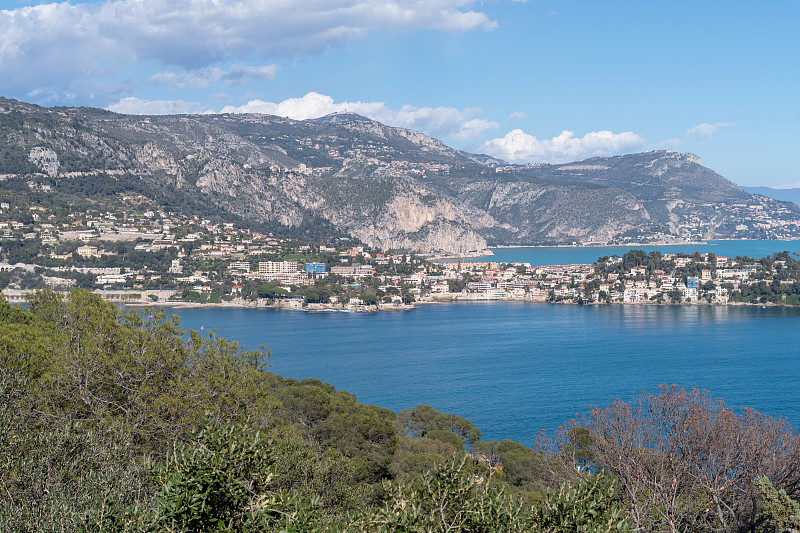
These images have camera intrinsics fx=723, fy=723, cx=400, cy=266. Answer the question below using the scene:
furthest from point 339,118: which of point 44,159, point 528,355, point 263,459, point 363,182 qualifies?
point 263,459

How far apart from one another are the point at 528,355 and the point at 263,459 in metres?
31.7

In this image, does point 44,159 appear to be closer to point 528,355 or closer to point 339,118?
point 528,355

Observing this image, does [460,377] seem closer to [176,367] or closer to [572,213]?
[176,367]

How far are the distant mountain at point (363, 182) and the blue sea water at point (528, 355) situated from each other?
40.1 meters

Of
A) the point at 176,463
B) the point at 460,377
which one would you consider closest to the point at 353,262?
the point at 460,377

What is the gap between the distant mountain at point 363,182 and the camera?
276 feet

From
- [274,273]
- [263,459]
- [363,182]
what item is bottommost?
[274,273]

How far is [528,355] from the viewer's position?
117 ft

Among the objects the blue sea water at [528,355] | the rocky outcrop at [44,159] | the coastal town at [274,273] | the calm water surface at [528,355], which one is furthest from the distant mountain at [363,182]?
the calm water surface at [528,355]

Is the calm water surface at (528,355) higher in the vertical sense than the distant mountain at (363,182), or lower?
lower

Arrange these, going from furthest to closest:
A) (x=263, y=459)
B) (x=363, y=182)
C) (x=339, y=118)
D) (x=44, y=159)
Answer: (x=339, y=118) < (x=363, y=182) < (x=44, y=159) < (x=263, y=459)

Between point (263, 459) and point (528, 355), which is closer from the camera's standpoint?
point (263, 459)

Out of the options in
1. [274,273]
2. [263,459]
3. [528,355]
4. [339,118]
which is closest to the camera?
[263,459]

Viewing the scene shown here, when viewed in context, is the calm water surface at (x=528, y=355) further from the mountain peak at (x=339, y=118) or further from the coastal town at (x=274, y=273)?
the mountain peak at (x=339, y=118)
